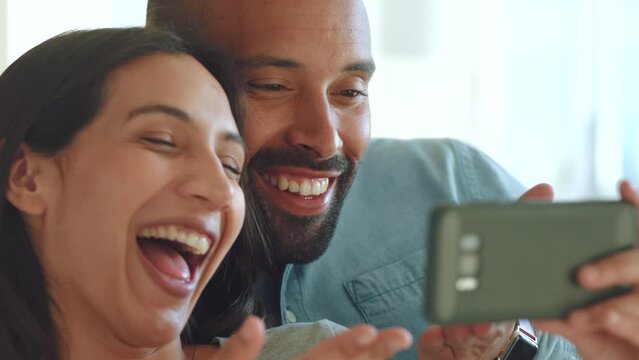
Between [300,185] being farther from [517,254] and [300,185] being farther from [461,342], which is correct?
[517,254]

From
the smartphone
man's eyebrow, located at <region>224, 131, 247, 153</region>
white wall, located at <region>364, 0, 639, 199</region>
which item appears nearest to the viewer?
the smartphone

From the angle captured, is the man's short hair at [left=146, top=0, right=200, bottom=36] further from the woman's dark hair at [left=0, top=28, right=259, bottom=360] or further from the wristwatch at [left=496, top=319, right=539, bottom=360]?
the wristwatch at [left=496, top=319, right=539, bottom=360]

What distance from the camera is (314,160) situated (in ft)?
5.74

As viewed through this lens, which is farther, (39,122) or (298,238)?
(298,238)

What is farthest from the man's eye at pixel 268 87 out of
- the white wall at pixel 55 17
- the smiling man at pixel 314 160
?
the white wall at pixel 55 17

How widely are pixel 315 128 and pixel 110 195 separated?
512 mm

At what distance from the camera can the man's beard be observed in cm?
176

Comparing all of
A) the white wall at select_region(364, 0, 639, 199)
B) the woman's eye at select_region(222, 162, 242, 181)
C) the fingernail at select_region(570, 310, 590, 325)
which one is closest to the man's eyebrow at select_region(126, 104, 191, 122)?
the woman's eye at select_region(222, 162, 242, 181)

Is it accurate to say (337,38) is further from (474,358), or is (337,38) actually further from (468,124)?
(468,124)

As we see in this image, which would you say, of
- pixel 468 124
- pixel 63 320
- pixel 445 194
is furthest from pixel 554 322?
pixel 468 124

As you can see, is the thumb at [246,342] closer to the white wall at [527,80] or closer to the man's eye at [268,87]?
the man's eye at [268,87]

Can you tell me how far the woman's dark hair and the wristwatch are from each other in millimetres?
594

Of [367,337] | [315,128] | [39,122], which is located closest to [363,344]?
[367,337]

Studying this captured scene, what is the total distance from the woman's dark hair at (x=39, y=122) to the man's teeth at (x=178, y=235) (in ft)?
0.52
